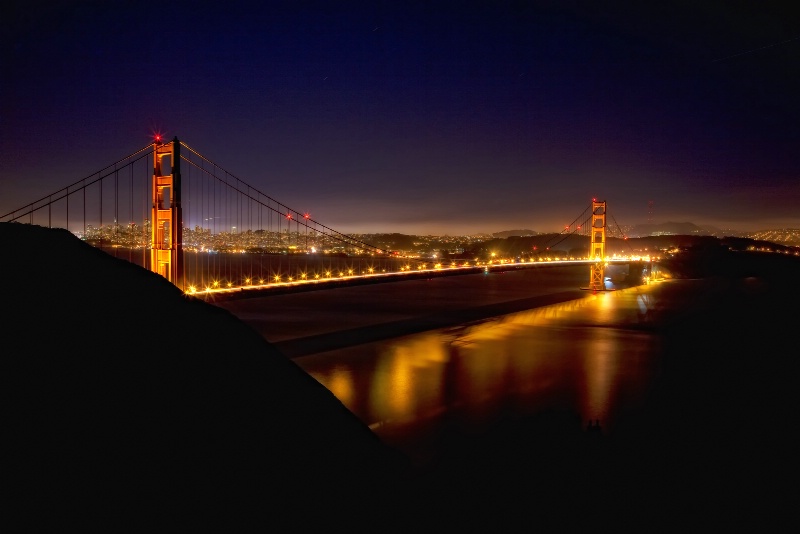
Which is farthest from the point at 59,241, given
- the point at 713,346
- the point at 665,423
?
the point at 713,346

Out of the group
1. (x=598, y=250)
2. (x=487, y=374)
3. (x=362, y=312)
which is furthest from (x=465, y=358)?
(x=598, y=250)

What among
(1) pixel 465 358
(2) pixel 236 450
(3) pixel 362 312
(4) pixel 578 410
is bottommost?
(3) pixel 362 312

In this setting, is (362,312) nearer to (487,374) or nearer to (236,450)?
(487,374)

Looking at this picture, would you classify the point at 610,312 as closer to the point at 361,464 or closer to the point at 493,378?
the point at 493,378

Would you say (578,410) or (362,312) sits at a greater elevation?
(578,410)

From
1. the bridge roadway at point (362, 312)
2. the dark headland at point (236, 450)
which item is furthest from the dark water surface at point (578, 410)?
the bridge roadway at point (362, 312)

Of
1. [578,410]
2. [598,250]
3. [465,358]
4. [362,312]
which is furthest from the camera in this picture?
[598,250]

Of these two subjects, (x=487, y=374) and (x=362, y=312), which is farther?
(x=362, y=312)

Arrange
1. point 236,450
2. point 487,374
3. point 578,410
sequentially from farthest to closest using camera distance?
point 487,374 → point 578,410 → point 236,450
